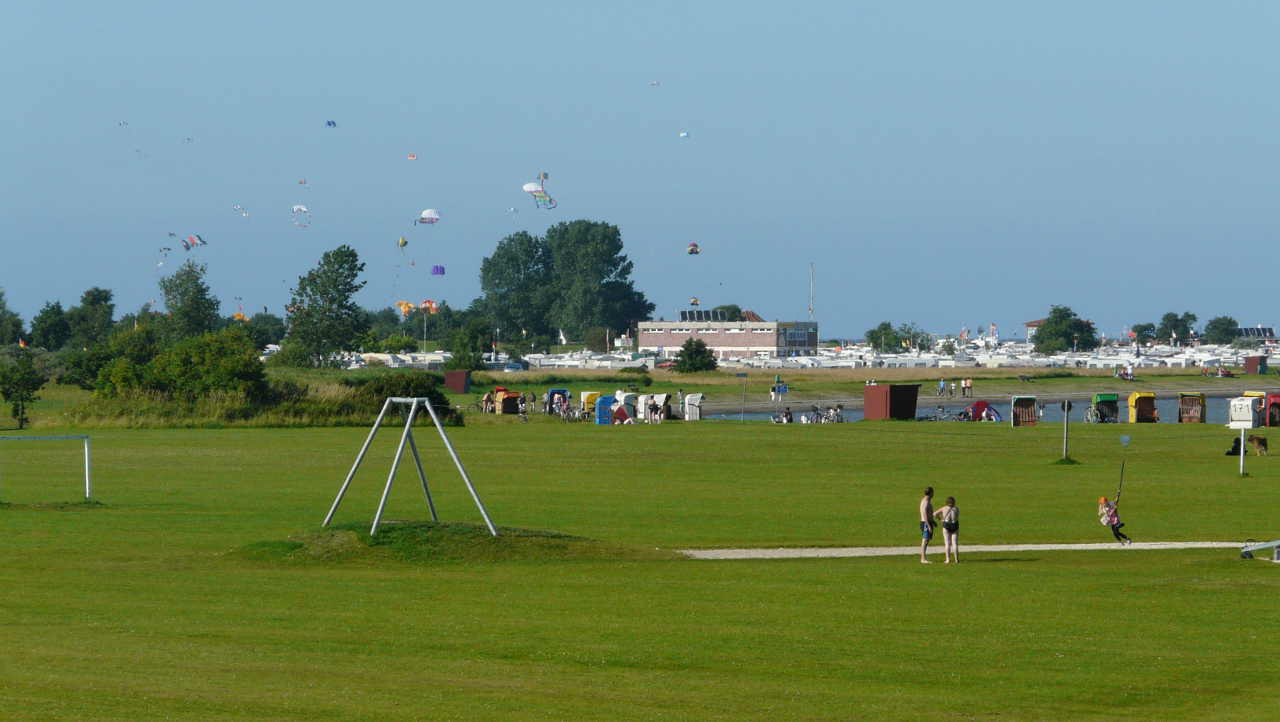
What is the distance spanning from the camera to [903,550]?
118ft

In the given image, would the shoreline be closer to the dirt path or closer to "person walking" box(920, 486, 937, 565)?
the dirt path

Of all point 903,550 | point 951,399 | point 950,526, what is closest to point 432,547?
point 903,550

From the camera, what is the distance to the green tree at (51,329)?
191 m

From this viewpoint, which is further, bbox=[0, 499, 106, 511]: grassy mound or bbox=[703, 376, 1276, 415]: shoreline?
bbox=[703, 376, 1276, 415]: shoreline

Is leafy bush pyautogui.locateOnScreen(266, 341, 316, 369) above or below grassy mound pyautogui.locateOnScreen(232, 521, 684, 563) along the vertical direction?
above

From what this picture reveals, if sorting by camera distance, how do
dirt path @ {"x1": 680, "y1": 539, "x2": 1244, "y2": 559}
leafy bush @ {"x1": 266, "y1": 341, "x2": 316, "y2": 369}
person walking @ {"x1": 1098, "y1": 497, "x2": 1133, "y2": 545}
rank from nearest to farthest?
dirt path @ {"x1": 680, "y1": 539, "x2": 1244, "y2": 559}, person walking @ {"x1": 1098, "y1": 497, "x2": 1133, "y2": 545}, leafy bush @ {"x1": 266, "y1": 341, "x2": 316, "y2": 369}

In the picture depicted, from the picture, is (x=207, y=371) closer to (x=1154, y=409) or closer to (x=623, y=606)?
(x=1154, y=409)

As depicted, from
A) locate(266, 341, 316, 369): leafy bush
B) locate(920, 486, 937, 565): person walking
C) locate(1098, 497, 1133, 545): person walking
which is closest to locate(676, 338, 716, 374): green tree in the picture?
locate(266, 341, 316, 369): leafy bush

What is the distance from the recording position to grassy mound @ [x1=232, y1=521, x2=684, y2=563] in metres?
32.7

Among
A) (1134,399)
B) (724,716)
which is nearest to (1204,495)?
(724,716)

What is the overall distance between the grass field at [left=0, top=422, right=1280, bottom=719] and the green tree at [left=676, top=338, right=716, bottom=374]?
133 metres

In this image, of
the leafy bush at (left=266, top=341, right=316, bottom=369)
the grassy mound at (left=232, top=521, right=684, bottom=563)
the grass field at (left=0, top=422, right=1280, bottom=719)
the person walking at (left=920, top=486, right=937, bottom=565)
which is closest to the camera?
the grass field at (left=0, top=422, right=1280, bottom=719)

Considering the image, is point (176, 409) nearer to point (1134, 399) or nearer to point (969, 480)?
point (969, 480)

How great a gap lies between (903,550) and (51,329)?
17468cm
